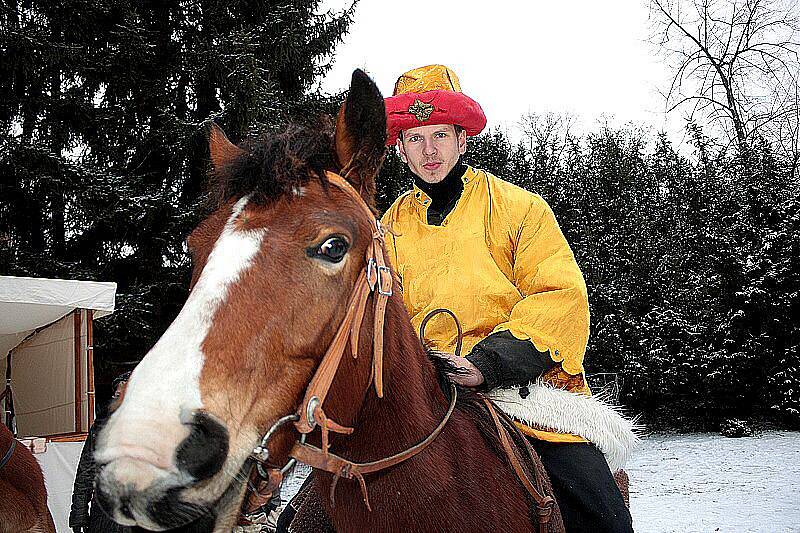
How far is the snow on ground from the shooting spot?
8.41m

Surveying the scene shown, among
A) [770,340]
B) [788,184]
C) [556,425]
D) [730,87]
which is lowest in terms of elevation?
[770,340]

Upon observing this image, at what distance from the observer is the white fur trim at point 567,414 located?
235 cm

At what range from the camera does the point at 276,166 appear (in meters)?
1.65

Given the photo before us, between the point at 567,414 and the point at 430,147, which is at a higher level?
the point at 430,147

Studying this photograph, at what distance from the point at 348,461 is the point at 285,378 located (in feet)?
1.17

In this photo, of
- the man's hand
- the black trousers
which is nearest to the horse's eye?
the man's hand

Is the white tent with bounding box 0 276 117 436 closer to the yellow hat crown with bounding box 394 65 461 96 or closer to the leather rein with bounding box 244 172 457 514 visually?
the yellow hat crown with bounding box 394 65 461 96

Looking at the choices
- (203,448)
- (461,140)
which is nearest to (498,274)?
(461,140)

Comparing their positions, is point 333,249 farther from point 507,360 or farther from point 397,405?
point 507,360

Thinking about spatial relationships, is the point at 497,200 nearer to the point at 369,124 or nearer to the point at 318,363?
the point at 369,124

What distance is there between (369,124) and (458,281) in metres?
0.94

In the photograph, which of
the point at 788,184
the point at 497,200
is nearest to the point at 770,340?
the point at 788,184

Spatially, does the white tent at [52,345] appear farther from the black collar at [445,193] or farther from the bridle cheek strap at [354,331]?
the bridle cheek strap at [354,331]

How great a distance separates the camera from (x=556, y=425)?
2.34 metres
